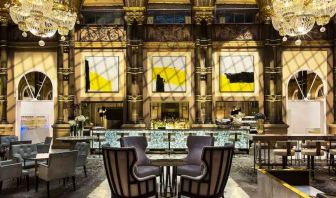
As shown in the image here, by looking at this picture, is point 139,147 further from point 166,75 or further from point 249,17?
point 249,17

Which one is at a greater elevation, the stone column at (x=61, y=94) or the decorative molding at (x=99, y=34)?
the decorative molding at (x=99, y=34)

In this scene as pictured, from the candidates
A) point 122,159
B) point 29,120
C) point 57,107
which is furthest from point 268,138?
point 29,120

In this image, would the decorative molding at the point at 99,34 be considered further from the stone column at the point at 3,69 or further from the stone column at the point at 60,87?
the stone column at the point at 3,69

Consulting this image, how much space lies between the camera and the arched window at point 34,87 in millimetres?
14492

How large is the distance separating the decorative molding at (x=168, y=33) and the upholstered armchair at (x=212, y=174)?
8969mm

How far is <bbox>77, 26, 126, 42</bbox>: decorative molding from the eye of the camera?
45.9 feet

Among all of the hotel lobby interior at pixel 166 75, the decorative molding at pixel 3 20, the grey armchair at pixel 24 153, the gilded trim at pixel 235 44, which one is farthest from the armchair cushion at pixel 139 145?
the decorative molding at pixel 3 20

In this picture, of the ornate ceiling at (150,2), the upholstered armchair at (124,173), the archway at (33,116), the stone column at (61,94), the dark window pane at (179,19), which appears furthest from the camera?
the ornate ceiling at (150,2)

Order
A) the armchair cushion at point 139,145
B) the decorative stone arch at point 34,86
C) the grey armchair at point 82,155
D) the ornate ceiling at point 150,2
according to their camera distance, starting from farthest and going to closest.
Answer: the ornate ceiling at point 150,2, the decorative stone arch at point 34,86, the grey armchair at point 82,155, the armchair cushion at point 139,145

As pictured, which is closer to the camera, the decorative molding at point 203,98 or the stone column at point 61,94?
the stone column at point 61,94

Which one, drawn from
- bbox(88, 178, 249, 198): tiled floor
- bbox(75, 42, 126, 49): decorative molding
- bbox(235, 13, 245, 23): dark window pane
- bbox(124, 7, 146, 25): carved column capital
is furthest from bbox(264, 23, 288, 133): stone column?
bbox(88, 178, 249, 198): tiled floor

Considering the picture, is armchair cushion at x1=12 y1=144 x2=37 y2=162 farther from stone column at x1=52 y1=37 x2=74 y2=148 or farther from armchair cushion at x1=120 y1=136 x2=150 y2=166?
stone column at x1=52 y1=37 x2=74 y2=148

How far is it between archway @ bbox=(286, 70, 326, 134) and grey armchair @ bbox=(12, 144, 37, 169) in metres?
9.17

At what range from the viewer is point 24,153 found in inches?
328
